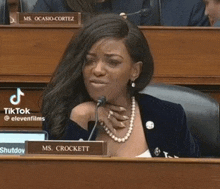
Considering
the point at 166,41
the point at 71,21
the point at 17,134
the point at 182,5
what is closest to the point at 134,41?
the point at 17,134

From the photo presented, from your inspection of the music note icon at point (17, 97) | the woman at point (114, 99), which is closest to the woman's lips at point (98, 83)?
the woman at point (114, 99)

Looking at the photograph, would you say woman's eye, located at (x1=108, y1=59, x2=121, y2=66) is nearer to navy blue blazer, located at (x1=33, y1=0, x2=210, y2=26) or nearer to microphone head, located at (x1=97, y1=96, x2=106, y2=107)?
microphone head, located at (x1=97, y1=96, x2=106, y2=107)

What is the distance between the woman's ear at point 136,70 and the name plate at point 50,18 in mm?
592

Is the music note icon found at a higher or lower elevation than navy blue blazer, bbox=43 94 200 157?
higher

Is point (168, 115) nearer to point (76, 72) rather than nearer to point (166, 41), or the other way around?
point (76, 72)

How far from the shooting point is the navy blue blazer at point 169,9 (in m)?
2.55

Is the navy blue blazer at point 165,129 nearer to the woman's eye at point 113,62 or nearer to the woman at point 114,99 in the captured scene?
the woman at point 114,99

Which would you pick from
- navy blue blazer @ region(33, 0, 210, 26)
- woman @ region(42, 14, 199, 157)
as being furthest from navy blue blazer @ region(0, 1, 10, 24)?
woman @ region(42, 14, 199, 157)

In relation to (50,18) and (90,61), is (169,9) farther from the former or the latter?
(90,61)

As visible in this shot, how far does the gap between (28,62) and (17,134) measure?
96cm

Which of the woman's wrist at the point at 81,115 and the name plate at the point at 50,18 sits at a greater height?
the name plate at the point at 50,18

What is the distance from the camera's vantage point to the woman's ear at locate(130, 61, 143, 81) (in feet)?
5.21

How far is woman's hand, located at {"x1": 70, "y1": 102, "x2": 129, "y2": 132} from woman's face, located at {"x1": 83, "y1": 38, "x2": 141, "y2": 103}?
0.04 meters

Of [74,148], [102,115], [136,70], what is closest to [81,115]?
[102,115]
